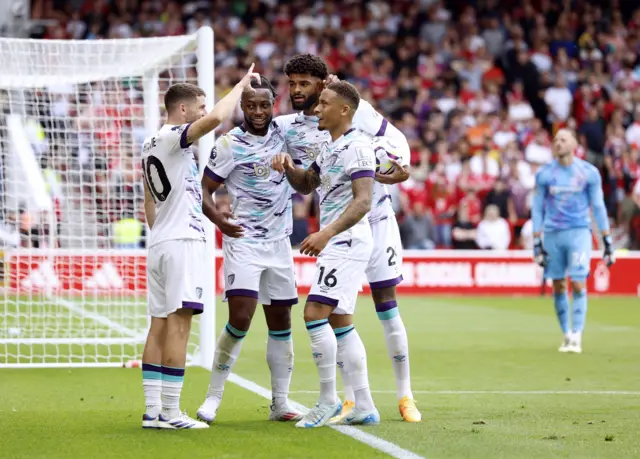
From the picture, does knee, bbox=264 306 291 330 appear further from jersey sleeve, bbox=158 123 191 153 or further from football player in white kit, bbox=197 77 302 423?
jersey sleeve, bbox=158 123 191 153

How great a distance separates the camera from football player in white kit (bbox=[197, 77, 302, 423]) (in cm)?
770

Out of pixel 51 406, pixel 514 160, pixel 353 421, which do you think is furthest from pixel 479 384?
pixel 514 160

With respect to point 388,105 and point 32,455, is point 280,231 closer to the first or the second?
point 32,455

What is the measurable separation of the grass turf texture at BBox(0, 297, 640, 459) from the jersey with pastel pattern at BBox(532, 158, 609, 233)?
4.61 feet

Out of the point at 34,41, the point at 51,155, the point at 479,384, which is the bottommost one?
the point at 479,384

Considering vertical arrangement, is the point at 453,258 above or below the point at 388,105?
below

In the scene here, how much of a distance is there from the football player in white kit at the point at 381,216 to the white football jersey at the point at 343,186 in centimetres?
38

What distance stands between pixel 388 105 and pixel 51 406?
60.0ft

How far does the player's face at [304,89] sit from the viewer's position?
24.8 ft

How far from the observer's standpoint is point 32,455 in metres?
6.32

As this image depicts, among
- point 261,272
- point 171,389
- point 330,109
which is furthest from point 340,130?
point 171,389

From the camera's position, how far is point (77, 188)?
15.8m

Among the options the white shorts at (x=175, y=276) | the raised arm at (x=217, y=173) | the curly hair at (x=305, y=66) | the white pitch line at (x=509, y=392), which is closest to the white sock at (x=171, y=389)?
the white shorts at (x=175, y=276)

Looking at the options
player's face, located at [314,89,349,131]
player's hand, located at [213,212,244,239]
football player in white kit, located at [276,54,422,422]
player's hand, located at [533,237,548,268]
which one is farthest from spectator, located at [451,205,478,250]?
player's face, located at [314,89,349,131]
